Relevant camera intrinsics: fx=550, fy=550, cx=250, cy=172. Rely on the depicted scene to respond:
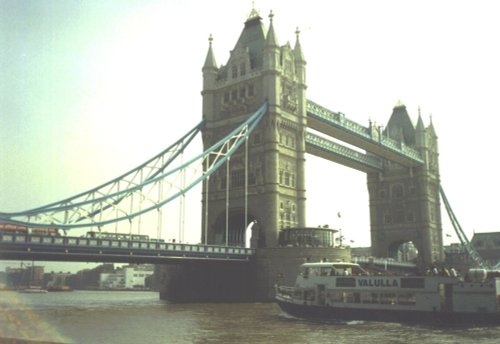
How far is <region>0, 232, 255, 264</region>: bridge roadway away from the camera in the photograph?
165 feet

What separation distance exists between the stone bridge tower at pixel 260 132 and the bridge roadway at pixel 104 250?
9.42 m

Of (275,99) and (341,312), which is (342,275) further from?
(275,99)

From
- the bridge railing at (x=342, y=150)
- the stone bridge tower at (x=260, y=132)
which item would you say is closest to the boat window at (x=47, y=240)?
the stone bridge tower at (x=260, y=132)

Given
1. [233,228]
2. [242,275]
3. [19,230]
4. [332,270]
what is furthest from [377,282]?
[233,228]

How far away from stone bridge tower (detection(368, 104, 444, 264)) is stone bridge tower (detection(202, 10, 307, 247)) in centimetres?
4203

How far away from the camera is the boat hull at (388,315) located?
125ft

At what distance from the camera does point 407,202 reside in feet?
380

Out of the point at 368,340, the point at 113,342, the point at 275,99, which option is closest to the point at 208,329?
the point at 113,342

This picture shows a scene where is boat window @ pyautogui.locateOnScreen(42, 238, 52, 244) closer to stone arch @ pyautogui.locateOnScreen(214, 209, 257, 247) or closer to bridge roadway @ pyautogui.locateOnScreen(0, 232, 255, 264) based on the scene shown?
bridge roadway @ pyautogui.locateOnScreen(0, 232, 255, 264)

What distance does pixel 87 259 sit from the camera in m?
58.6

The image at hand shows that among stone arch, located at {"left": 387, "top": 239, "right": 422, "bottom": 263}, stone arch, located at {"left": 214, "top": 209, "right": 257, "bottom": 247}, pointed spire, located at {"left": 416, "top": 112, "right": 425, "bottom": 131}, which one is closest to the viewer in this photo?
stone arch, located at {"left": 214, "top": 209, "right": 257, "bottom": 247}

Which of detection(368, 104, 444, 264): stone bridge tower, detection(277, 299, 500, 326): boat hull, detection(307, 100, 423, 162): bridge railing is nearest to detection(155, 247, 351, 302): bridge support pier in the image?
detection(277, 299, 500, 326): boat hull

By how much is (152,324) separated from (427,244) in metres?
82.7

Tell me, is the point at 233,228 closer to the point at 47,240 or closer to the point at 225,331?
the point at 47,240
